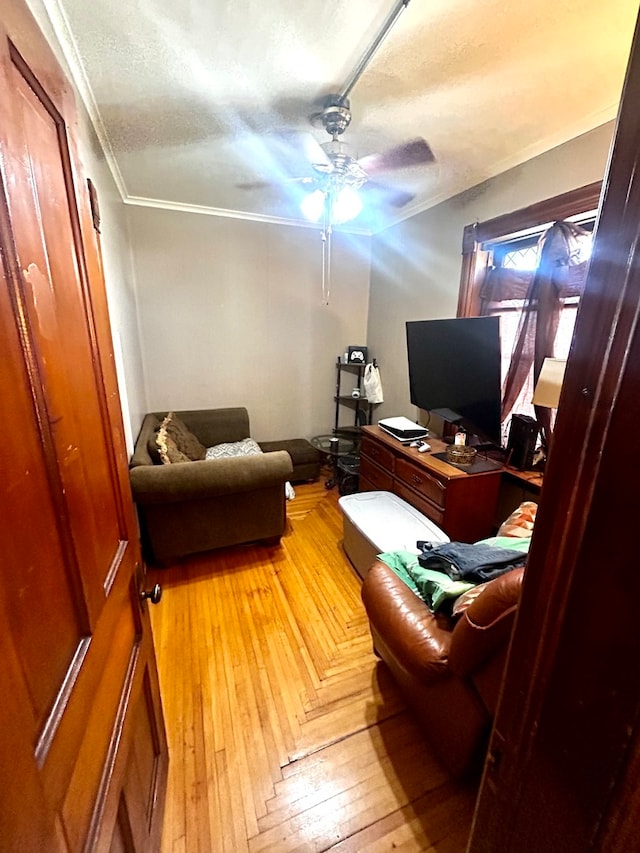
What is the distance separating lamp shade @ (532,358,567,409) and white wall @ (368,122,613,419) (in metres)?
0.90

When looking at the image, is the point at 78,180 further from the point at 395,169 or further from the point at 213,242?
the point at 213,242

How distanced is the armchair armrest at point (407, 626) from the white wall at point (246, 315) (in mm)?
2667

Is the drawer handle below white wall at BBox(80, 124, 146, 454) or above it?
below

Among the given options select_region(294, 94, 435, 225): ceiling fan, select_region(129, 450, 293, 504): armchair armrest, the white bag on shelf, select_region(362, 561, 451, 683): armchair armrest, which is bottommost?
select_region(362, 561, 451, 683): armchair armrest

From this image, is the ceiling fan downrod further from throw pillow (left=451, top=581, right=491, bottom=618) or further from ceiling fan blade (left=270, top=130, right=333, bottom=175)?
throw pillow (left=451, top=581, right=491, bottom=618)

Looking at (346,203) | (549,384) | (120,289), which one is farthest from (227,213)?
(549,384)

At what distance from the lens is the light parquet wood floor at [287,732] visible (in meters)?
1.13

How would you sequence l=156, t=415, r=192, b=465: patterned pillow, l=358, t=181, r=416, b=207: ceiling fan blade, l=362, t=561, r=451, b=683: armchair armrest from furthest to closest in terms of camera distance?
1. l=358, t=181, r=416, b=207: ceiling fan blade
2. l=156, t=415, r=192, b=465: patterned pillow
3. l=362, t=561, r=451, b=683: armchair armrest

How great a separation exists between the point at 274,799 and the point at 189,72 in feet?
9.09

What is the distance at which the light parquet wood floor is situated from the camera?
1133mm

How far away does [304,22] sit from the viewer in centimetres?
121

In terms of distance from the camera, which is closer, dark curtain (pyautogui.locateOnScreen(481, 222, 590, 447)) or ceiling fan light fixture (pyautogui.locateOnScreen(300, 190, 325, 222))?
dark curtain (pyautogui.locateOnScreen(481, 222, 590, 447))

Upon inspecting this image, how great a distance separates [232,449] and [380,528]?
5.60 feet

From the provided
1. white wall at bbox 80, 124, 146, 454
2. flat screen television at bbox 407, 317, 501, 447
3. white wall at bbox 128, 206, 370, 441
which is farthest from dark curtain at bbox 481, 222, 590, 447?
white wall at bbox 80, 124, 146, 454
